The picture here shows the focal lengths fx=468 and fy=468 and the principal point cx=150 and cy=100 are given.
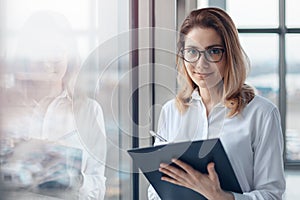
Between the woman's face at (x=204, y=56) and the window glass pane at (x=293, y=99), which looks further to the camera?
the window glass pane at (x=293, y=99)

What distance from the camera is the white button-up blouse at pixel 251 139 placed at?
1178 mm

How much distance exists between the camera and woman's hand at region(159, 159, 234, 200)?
1.07 metres

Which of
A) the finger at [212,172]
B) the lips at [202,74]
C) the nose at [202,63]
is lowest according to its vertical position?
the finger at [212,172]

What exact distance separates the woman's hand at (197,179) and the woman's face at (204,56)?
0.25 m

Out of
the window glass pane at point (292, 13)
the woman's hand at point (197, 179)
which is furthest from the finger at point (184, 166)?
the window glass pane at point (292, 13)

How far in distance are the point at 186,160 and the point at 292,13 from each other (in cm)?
196

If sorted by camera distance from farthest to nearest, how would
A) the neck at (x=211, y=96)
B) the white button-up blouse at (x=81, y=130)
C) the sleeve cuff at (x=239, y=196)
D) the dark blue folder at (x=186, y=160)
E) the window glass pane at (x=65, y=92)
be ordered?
the neck at (x=211, y=96)
the sleeve cuff at (x=239, y=196)
the dark blue folder at (x=186, y=160)
the white button-up blouse at (x=81, y=130)
the window glass pane at (x=65, y=92)

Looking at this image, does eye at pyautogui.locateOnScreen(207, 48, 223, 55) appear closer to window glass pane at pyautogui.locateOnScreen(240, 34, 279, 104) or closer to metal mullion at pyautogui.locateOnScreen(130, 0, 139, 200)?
metal mullion at pyautogui.locateOnScreen(130, 0, 139, 200)

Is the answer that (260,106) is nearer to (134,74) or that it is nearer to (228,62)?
(228,62)

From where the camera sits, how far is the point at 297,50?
278 cm

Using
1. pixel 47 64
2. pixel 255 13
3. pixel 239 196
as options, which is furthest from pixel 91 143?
pixel 255 13

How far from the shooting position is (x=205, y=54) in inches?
46.3

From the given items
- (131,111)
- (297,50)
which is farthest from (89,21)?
(297,50)

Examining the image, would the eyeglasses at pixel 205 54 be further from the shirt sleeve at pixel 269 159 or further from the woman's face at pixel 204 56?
the shirt sleeve at pixel 269 159
